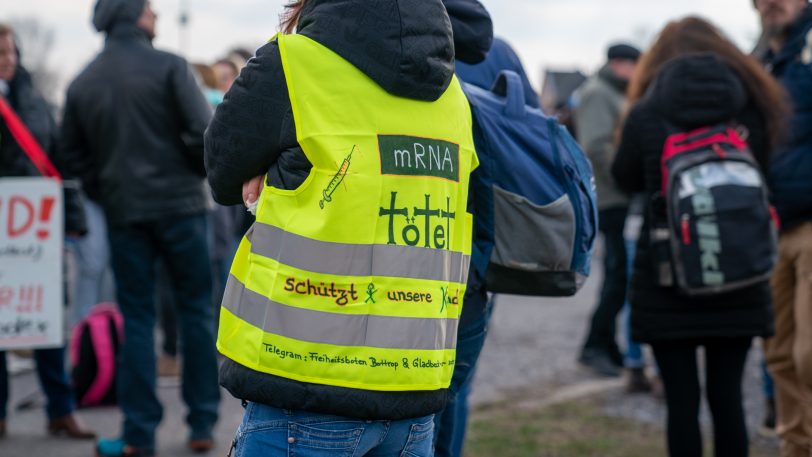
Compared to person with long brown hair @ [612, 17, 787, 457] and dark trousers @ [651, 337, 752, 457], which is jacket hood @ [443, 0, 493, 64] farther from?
dark trousers @ [651, 337, 752, 457]

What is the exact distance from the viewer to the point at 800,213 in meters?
4.34

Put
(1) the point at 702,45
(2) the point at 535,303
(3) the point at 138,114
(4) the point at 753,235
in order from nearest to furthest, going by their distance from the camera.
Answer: (4) the point at 753,235
(1) the point at 702,45
(3) the point at 138,114
(2) the point at 535,303

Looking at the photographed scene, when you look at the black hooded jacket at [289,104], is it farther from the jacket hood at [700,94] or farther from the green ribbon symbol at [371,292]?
the jacket hood at [700,94]

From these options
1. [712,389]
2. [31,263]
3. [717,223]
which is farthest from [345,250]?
[31,263]

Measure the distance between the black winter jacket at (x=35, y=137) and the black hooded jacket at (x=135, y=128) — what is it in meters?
0.34

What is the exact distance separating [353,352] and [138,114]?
2989mm

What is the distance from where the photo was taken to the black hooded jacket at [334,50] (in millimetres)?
2227

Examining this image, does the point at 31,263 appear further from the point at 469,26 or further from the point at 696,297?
the point at 696,297

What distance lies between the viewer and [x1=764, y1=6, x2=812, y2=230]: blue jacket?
4.32 meters

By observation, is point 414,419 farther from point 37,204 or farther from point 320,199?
point 37,204

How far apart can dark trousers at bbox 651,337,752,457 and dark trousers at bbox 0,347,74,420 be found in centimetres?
303

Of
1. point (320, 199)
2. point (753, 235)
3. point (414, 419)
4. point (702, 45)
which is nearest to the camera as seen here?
point (320, 199)

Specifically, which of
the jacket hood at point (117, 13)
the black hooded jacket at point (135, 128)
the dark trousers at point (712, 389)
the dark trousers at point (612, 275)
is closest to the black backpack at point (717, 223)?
the dark trousers at point (712, 389)

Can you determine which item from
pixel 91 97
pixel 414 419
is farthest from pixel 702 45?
pixel 91 97
